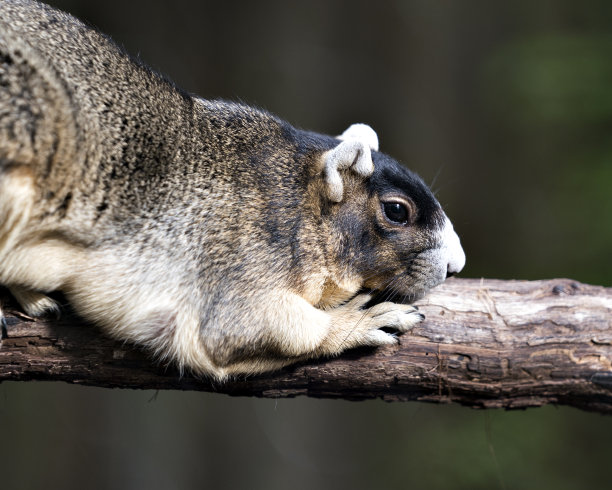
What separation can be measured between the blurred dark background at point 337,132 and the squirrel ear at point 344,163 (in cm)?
406

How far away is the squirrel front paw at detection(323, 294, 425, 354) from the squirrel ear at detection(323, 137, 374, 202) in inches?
21.0

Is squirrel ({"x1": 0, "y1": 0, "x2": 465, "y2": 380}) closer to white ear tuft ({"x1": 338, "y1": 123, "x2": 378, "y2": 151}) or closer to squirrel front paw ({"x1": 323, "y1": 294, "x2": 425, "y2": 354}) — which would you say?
squirrel front paw ({"x1": 323, "y1": 294, "x2": 425, "y2": 354})

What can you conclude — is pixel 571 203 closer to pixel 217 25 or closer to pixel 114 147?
pixel 217 25

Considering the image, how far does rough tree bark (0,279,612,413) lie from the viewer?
2863 millimetres

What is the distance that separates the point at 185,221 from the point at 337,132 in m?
4.58

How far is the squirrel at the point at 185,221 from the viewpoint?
2.69 m

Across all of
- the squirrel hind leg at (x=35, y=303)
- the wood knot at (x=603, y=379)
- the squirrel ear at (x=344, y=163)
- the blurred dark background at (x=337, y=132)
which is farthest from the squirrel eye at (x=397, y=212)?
the blurred dark background at (x=337, y=132)

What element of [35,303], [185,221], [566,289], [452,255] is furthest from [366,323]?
[35,303]

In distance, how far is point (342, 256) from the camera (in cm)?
313

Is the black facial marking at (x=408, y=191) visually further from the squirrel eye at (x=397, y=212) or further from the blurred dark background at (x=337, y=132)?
the blurred dark background at (x=337, y=132)

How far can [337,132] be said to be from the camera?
727 centimetres

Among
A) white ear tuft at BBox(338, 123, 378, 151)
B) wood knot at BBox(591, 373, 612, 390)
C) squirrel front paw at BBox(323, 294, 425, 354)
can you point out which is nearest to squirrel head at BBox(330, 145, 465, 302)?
squirrel front paw at BBox(323, 294, 425, 354)

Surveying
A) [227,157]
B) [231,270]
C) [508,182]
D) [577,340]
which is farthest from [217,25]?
[577,340]

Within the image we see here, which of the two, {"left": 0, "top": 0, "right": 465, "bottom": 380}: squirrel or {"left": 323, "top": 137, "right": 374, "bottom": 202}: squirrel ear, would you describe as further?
{"left": 323, "top": 137, "right": 374, "bottom": 202}: squirrel ear
